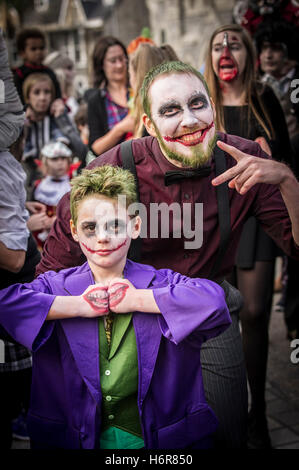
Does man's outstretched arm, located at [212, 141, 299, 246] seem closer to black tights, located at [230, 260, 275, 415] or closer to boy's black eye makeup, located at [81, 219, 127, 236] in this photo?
boy's black eye makeup, located at [81, 219, 127, 236]

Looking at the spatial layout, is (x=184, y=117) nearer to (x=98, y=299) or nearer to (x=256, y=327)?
(x=98, y=299)

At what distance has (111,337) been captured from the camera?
1.76 metres

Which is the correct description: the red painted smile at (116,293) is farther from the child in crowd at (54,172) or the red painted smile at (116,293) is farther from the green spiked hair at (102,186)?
the child in crowd at (54,172)

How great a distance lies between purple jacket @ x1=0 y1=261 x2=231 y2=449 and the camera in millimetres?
1679

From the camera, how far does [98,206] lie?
173cm

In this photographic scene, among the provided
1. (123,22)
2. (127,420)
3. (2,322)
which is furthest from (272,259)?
(123,22)

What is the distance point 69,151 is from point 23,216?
2188mm

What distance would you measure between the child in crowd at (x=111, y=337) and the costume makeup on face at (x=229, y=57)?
1.39 meters

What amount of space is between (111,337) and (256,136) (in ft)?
5.27

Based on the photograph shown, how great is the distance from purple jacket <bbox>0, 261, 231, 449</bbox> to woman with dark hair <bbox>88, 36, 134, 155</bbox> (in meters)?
2.02

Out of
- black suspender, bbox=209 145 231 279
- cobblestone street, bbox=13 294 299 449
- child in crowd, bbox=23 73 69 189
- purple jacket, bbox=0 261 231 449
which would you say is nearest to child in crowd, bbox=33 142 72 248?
child in crowd, bbox=23 73 69 189

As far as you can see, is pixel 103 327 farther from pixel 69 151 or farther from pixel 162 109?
pixel 69 151

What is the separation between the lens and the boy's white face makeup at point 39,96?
4.78 metres

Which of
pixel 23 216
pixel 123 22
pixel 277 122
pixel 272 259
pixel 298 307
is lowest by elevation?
pixel 298 307
